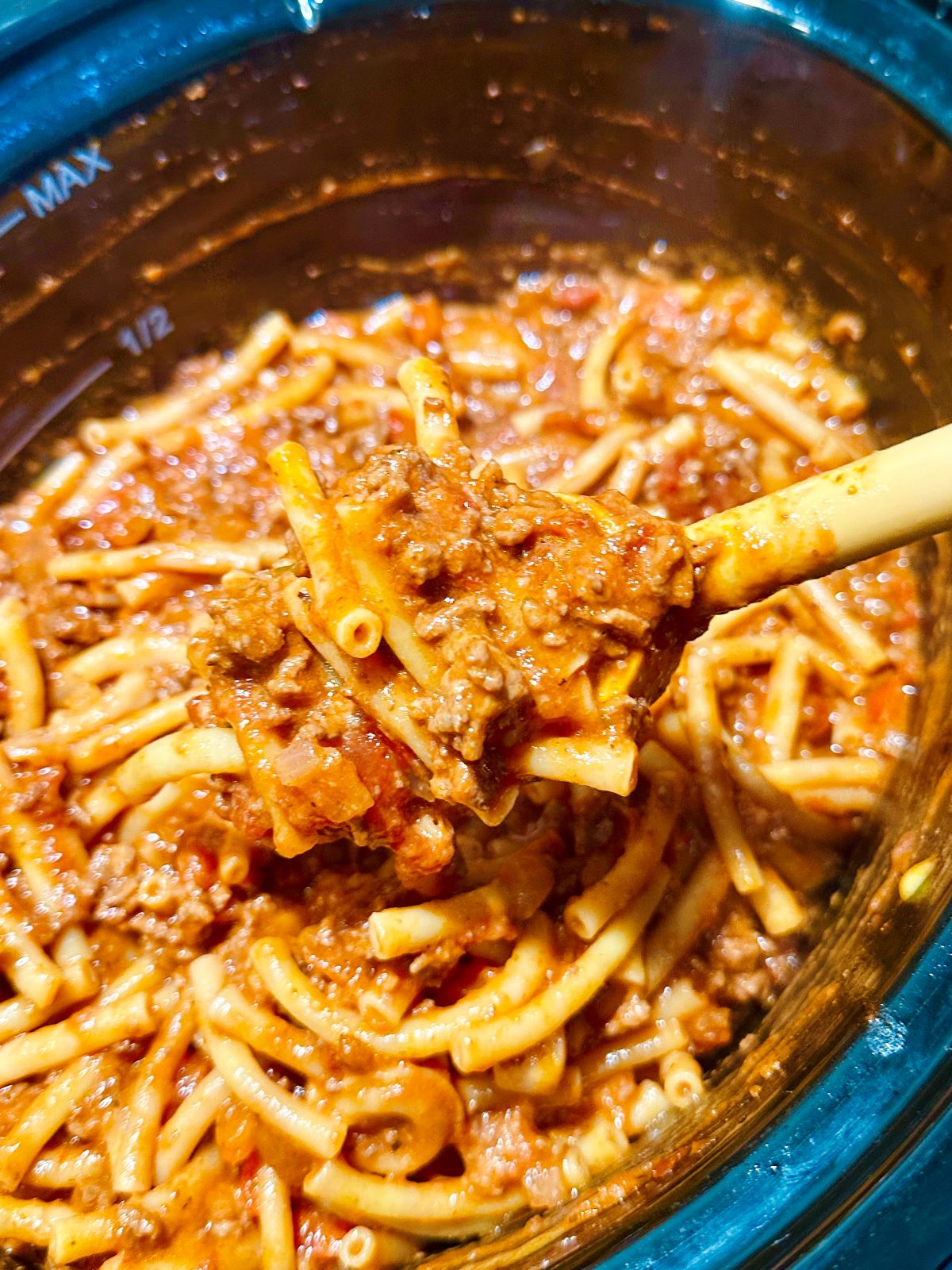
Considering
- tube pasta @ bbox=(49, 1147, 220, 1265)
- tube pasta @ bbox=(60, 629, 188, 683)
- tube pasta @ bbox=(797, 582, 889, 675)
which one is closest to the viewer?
tube pasta @ bbox=(49, 1147, 220, 1265)

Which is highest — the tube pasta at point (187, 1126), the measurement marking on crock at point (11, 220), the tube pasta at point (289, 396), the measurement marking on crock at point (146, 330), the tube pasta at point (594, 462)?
the measurement marking on crock at point (11, 220)

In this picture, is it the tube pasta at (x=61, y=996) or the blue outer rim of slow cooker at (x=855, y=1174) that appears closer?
the blue outer rim of slow cooker at (x=855, y=1174)

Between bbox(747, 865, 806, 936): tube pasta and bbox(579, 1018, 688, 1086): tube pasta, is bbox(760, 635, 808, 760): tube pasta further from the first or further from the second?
bbox(579, 1018, 688, 1086): tube pasta

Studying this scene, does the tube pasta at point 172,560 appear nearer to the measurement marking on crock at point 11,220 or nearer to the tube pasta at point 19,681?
the tube pasta at point 19,681

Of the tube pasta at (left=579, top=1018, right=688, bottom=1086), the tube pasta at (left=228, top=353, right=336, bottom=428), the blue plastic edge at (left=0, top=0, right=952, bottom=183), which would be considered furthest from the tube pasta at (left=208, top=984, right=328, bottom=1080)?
the blue plastic edge at (left=0, top=0, right=952, bottom=183)

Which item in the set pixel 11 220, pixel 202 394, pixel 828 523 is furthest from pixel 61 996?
pixel 11 220

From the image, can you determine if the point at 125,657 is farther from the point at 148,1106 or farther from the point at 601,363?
the point at 601,363

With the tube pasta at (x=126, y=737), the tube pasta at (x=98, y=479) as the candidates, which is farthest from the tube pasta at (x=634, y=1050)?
the tube pasta at (x=98, y=479)
